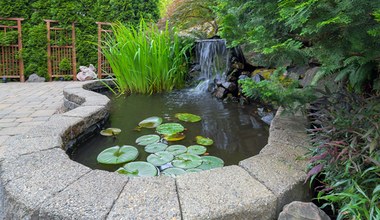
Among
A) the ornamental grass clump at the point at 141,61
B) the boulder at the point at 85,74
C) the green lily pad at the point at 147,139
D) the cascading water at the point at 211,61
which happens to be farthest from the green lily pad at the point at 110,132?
the boulder at the point at 85,74

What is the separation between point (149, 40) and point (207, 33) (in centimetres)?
236

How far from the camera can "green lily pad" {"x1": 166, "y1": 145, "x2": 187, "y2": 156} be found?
1733 millimetres

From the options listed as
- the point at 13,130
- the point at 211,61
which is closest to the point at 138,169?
the point at 13,130

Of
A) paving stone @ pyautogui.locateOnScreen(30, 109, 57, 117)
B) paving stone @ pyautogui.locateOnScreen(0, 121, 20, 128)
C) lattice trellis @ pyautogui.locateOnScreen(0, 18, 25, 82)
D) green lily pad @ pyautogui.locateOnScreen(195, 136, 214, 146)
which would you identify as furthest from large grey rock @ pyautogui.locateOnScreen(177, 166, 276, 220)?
lattice trellis @ pyautogui.locateOnScreen(0, 18, 25, 82)

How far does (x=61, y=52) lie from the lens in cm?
632

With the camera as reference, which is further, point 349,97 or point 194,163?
point 194,163

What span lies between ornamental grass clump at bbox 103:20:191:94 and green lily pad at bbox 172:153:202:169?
2203mm

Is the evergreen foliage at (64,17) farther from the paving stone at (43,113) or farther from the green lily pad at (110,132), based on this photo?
the green lily pad at (110,132)

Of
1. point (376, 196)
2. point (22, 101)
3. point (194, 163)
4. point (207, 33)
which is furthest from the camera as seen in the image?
point (207, 33)

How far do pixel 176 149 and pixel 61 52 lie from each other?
5.73m

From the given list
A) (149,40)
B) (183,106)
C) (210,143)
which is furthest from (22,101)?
(210,143)

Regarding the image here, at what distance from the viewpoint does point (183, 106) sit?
301cm

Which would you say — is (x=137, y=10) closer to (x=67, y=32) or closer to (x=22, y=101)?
(x=67, y=32)

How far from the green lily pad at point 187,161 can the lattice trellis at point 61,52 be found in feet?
18.0
